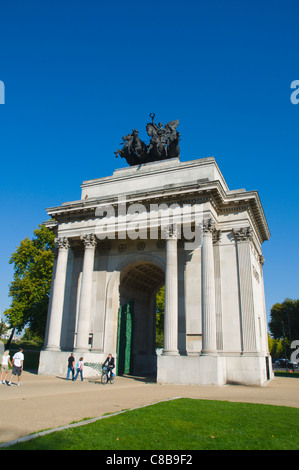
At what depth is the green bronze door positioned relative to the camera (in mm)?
28047

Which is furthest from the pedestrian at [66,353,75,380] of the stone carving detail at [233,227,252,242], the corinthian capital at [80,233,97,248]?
the stone carving detail at [233,227,252,242]

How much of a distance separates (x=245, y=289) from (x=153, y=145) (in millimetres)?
14617

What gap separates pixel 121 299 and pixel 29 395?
15933 mm

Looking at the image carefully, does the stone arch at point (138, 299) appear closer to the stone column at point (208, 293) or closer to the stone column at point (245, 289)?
the stone column at point (208, 293)

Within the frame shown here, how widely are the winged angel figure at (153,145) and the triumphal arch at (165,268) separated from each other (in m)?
0.09

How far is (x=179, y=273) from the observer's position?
26641mm

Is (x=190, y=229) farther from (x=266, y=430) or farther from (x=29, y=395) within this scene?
(x=266, y=430)

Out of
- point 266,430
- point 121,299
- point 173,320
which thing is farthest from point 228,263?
point 266,430

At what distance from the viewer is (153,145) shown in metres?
31.1

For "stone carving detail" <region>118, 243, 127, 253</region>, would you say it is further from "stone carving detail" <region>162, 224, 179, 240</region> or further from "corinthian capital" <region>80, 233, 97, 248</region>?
"stone carving detail" <region>162, 224, 179, 240</region>

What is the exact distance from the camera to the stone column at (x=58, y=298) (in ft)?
86.3

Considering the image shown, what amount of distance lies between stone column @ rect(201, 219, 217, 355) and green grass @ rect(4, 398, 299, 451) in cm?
1083

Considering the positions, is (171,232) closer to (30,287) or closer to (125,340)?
(125,340)

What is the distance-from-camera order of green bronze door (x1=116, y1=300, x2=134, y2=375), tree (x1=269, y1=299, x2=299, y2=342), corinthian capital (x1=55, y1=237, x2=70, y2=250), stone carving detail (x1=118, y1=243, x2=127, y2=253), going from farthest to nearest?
tree (x1=269, y1=299, x2=299, y2=342) < stone carving detail (x1=118, y1=243, x2=127, y2=253) < corinthian capital (x1=55, y1=237, x2=70, y2=250) < green bronze door (x1=116, y1=300, x2=134, y2=375)
